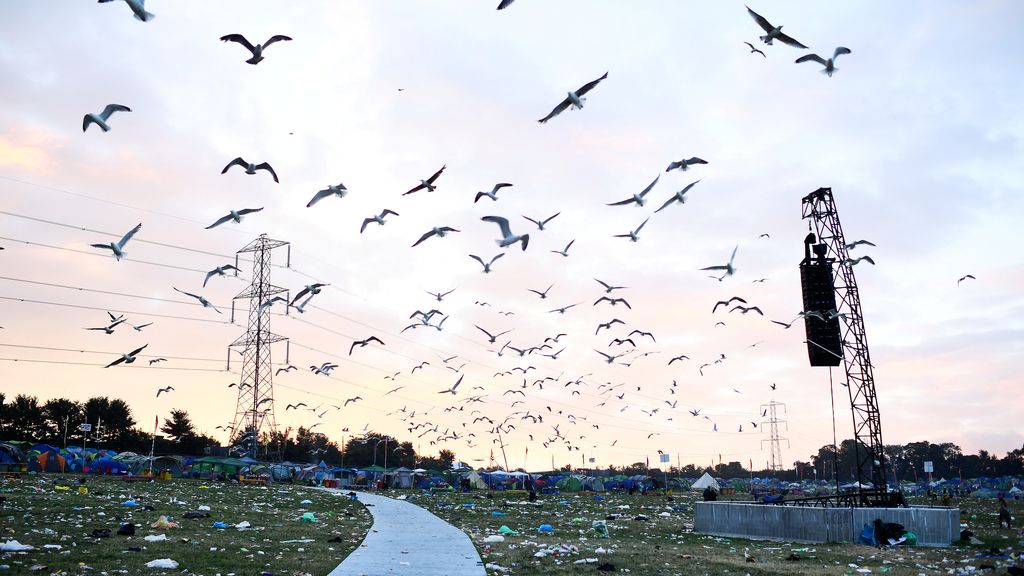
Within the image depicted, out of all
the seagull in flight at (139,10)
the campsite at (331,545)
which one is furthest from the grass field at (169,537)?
the seagull in flight at (139,10)

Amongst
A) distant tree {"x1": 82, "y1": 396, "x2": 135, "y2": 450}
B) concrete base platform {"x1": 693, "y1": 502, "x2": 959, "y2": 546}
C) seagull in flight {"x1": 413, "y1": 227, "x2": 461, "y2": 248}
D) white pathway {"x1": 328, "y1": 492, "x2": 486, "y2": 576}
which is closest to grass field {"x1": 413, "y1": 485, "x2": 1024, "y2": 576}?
white pathway {"x1": 328, "y1": 492, "x2": 486, "y2": 576}

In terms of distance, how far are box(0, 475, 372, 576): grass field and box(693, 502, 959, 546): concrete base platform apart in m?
10.9

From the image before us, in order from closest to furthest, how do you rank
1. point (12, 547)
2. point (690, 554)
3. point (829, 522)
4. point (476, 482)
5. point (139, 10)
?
1. point (139, 10)
2. point (12, 547)
3. point (690, 554)
4. point (829, 522)
5. point (476, 482)

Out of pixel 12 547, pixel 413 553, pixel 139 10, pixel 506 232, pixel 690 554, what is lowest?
pixel 690 554

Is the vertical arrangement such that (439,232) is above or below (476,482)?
above

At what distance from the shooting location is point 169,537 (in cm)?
1488

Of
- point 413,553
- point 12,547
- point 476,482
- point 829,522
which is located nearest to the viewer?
point 12,547

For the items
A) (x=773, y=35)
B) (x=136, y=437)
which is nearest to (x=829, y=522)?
(x=773, y=35)

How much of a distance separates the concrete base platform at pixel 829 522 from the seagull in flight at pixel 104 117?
18.7 metres

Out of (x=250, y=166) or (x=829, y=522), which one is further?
(x=829, y=522)

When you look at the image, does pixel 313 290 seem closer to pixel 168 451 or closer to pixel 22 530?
pixel 22 530

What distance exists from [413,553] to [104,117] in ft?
32.4

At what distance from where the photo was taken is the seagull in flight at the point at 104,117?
1295 cm

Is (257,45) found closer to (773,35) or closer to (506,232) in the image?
(506,232)
